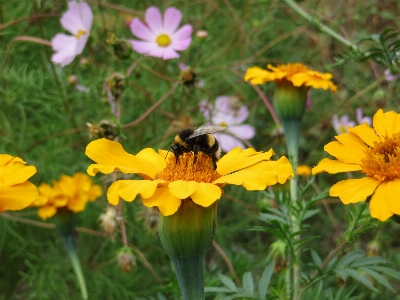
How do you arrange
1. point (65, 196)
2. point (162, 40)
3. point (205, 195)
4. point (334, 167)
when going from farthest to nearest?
1. point (162, 40)
2. point (65, 196)
3. point (334, 167)
4. point (205, 195)

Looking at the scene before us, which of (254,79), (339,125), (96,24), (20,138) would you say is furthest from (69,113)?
(339,125)

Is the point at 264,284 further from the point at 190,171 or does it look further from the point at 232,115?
the point at 232,115

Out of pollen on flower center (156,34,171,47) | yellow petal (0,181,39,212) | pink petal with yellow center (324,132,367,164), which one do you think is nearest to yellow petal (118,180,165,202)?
yellow petal (0,181,39,212)

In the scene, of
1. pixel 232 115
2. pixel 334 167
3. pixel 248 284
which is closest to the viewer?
pixel 334 167

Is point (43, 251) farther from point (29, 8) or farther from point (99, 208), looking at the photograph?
point (29, 8)

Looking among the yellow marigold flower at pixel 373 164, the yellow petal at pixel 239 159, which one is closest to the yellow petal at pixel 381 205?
the yellow marigold flower at pixel 373 164

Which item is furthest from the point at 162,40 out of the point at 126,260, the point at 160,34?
the point at 126,260

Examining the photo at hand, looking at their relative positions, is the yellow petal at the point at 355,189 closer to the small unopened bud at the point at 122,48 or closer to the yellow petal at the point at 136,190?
the yellow petal at the point at 136,190

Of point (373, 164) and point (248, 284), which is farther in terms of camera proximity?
point (248, 284)
